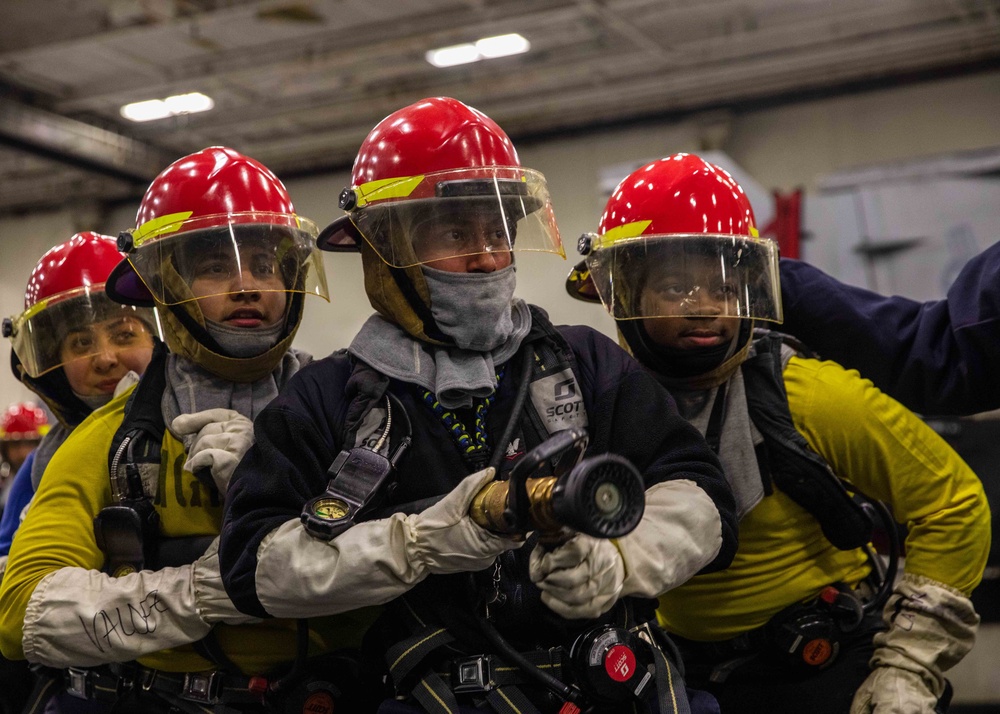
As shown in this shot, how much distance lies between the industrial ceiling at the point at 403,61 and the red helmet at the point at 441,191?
5.67 m

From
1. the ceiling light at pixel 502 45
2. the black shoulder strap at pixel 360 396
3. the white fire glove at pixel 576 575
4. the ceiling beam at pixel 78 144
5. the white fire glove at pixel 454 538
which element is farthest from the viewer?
the ceiling beam at pixel 78 144

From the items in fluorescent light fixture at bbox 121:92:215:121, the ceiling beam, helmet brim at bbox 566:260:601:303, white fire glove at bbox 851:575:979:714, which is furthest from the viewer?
fluorescent light fixture at bbox 121:92:215:121

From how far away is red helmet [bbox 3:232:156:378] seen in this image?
3033 millimetres

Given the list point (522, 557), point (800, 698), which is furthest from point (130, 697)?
point (800, 698)

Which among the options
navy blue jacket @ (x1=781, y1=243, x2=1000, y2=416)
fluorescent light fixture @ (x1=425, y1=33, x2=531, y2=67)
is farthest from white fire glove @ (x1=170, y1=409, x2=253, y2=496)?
fluorescent light fixture @ (x1=425, y1=33, x2=531, y2=67)

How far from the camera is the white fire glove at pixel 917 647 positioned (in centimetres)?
231

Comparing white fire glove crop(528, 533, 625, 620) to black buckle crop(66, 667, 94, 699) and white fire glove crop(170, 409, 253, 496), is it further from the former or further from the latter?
black buckle crop(66, 667, 94, 699)

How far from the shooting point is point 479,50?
853 cm

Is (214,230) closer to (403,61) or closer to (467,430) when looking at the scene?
(467,430)

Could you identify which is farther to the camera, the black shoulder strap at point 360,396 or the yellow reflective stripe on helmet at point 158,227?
the yellow reflective stripe on helmet at point 158,227

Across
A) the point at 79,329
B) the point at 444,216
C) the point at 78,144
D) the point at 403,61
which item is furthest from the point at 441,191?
the point at 78,144

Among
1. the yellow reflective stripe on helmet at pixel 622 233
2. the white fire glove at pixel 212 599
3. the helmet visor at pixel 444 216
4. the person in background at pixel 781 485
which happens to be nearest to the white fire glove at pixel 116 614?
the white fire glove at pixel 212 599

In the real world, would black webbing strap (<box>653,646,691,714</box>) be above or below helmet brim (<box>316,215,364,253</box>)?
below

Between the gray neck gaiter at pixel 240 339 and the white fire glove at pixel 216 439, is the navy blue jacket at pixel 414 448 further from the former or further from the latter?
the gray neck gaiter at pixel 240 339
